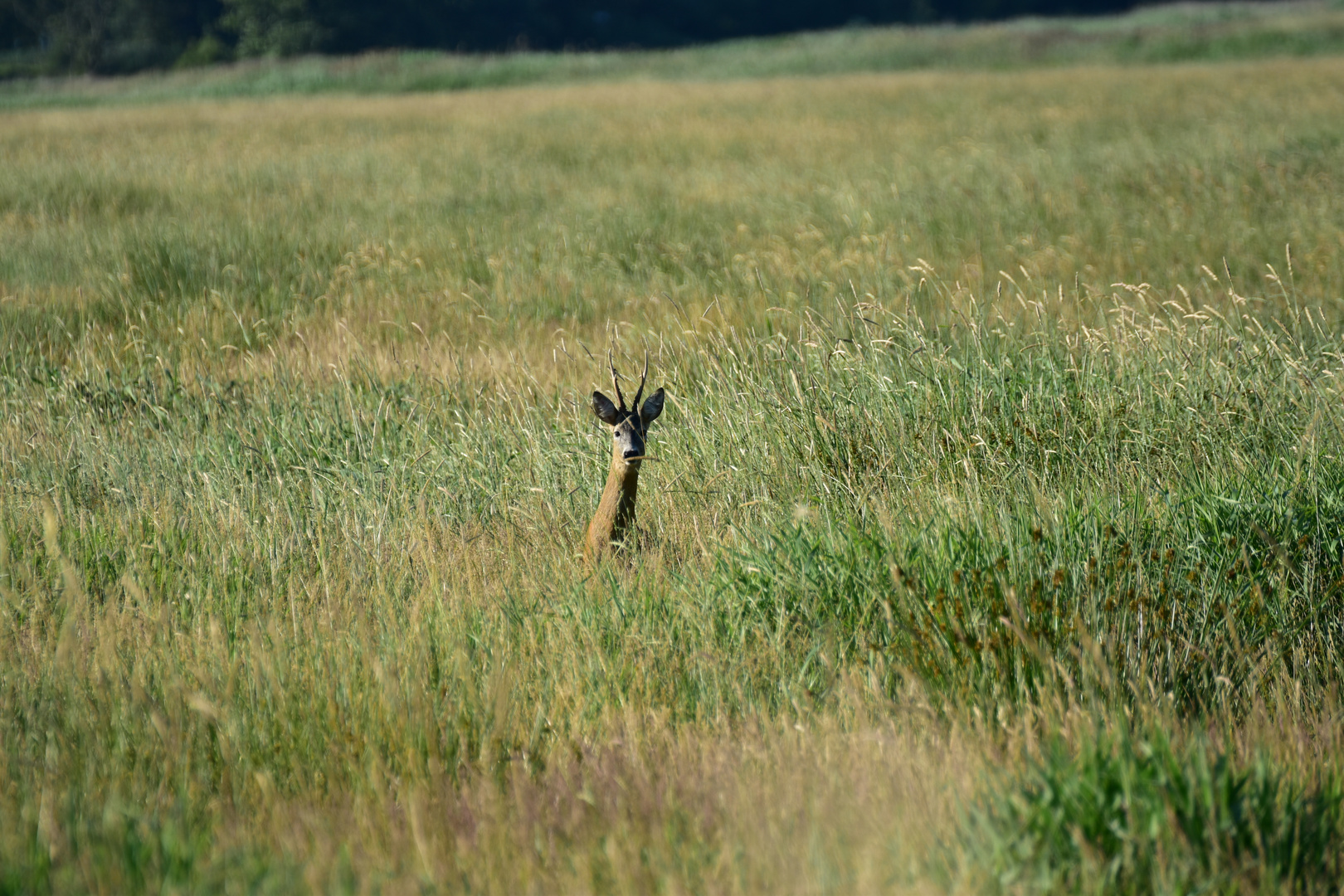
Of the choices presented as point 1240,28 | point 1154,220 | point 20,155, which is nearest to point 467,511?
point 1154,220

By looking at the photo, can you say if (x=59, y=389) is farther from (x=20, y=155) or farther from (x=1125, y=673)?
(x=20, y=155)

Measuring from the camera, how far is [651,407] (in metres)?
3.50

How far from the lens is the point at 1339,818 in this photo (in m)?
2.05

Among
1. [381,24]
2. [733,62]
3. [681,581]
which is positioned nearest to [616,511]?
[681,581]

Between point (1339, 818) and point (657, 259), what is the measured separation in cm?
685

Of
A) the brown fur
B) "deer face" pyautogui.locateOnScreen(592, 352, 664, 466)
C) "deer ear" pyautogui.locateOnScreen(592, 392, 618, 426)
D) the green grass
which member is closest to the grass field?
the brown fur

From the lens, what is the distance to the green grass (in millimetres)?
34062

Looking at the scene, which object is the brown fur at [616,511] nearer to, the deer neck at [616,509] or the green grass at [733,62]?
the deer neck at [616,509]

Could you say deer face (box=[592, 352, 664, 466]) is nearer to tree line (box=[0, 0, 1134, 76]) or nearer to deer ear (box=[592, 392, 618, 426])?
deer ear (box=[592, 392, 618, 426])

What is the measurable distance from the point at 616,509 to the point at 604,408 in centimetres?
33

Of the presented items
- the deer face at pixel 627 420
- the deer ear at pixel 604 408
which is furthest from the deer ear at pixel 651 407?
the deer ear at pixel 604 408

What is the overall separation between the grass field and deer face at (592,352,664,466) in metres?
0.32

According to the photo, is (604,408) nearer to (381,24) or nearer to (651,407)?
(651,407)

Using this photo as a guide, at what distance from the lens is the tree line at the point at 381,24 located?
49.3 metres
